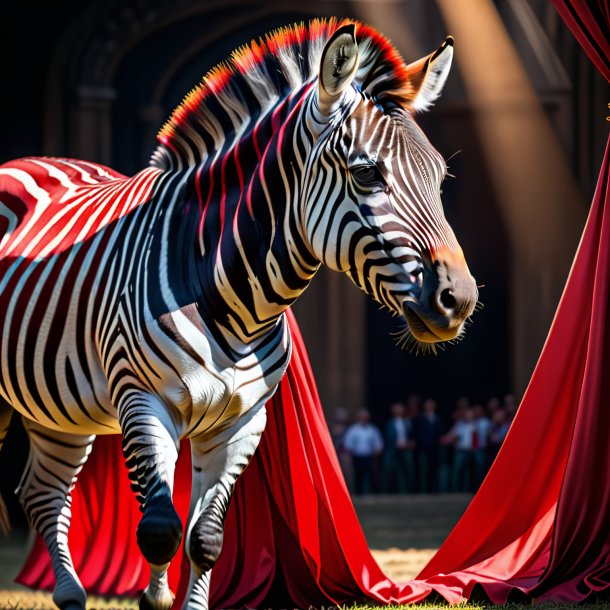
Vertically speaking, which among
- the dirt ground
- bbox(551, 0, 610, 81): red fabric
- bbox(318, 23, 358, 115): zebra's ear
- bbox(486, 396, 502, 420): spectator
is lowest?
the dirt ground

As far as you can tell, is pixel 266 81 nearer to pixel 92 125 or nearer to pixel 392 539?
pixel 392 539

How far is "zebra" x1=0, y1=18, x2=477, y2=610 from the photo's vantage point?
361 cm

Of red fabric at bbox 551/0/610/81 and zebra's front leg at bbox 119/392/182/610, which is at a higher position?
red fabric at bbox 551/0/610/81

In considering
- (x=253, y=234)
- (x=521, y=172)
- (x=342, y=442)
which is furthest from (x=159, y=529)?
(x=521, y=172)

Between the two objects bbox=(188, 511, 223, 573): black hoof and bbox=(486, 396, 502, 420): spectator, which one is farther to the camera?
bbox=(486, 396, 502, 420): spectator

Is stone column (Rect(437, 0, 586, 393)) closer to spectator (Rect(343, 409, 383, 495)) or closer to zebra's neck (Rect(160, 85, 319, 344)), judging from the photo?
spectator (Rect(343, 409, 383, 495))

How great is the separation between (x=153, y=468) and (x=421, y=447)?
29.8 feet

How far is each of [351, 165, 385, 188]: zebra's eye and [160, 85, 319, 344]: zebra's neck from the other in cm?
25

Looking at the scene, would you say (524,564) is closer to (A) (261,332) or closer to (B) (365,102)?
(A) (261,332)

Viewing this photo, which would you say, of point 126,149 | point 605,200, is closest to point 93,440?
point 605,200

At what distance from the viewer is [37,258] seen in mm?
4426

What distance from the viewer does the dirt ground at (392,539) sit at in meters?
6.04

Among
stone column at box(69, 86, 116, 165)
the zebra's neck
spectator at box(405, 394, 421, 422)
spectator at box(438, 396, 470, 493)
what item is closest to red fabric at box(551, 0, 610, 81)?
the zebra's neck

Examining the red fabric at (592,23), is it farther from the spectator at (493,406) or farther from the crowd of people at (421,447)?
the spectator at (493,406)
